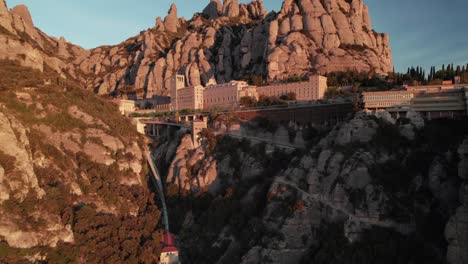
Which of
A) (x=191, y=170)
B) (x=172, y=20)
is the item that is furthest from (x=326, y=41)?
(x=172, y=20)

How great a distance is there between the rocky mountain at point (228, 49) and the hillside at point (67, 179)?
689 inches

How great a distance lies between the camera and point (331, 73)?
10088cm

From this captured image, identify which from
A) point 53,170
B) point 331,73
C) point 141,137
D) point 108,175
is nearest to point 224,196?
point 108,175

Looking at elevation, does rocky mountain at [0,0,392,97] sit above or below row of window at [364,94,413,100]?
above

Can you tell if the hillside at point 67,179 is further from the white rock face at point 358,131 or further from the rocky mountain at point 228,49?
the white rock face at point 358,131

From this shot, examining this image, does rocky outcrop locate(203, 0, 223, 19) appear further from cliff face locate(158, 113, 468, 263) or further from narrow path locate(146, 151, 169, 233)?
cliff face locate(158, 113, 468, 263)

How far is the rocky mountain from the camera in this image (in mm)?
106613

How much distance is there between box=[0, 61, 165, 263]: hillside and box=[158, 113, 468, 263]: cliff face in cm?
951

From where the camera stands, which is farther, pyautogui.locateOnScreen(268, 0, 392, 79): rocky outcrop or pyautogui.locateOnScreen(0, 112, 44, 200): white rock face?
pyautogui.locateOnScreen(268, 0, 392, 79): rocky outcrop

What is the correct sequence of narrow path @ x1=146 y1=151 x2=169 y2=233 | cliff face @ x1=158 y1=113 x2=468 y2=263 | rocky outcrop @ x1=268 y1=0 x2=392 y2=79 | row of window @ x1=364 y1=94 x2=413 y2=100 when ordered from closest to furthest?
1. cliff face @ x1=158 y1=113 x2=468 y2=263
2. row of window @ x1=364 y1=94 x2=413 y2=100
3. narrow path @ x1=146 y1=151 x2=169 y2=233
4. rocky outcrop @ x1=268 y1=0 x2=392 y2=79

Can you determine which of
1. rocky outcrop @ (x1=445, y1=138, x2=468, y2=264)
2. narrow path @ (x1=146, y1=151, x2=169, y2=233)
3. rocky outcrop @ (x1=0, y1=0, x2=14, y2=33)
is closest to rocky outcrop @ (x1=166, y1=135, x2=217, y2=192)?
narrow path @ (x1=146, y1=151, x2=169, y2=233)

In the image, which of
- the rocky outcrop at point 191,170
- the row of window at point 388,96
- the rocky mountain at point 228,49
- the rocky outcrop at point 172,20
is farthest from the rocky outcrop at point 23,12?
the row of window at point 388,96

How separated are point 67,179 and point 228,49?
7582 cm

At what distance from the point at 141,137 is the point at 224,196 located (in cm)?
3310
